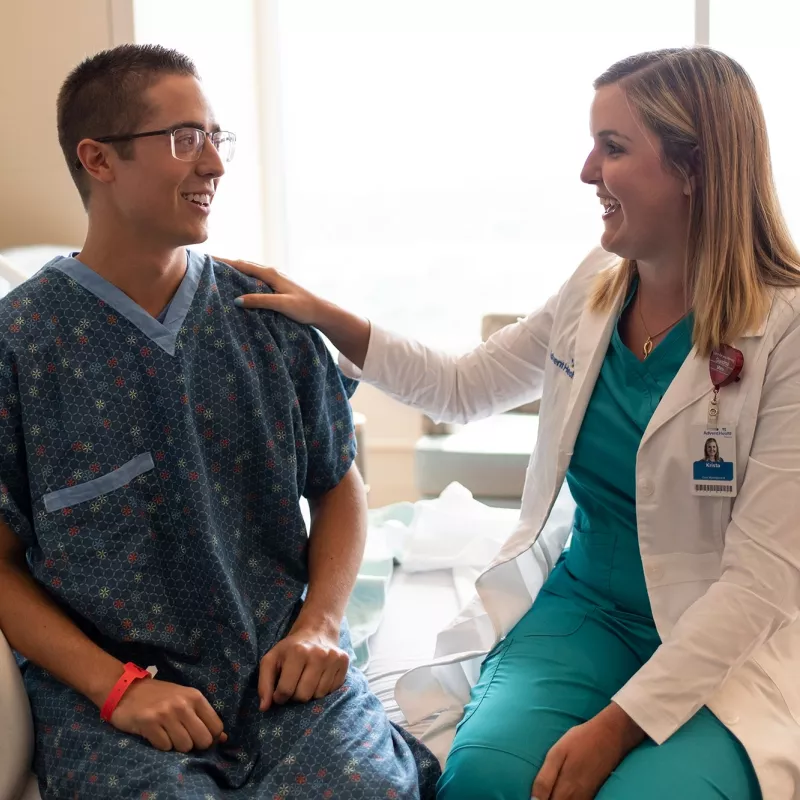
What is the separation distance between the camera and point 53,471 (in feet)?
4.47

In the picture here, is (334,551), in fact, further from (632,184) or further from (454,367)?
(632,184)

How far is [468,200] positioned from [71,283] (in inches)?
128

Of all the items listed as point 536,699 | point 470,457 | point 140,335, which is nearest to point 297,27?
point 470,457

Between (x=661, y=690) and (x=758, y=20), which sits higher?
(x=758, y=20)

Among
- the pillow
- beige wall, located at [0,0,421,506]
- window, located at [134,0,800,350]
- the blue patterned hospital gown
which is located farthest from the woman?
window, located at [134,0,800,350]

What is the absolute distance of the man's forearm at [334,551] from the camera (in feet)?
4.82

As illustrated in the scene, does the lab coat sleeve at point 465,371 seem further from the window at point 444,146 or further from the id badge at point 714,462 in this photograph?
the window at point 444,146

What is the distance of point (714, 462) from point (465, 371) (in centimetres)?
52

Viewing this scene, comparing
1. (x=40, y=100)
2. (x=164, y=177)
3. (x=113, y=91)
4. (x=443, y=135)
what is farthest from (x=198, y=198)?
(x=443, y=135)

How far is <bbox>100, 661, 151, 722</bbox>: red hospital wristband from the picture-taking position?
4.17 feet

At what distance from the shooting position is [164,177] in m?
1.46

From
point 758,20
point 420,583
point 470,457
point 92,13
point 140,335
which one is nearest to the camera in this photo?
point 140,335

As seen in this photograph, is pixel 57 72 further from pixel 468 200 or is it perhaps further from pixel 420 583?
pixel 468 200

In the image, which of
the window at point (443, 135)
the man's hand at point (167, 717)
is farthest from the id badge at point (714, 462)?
the window at point (443, 135)
